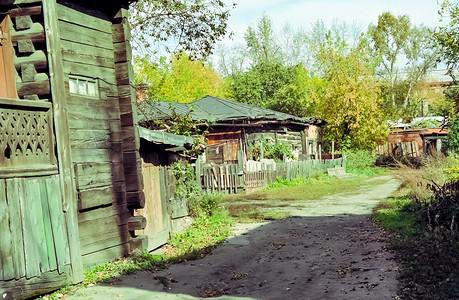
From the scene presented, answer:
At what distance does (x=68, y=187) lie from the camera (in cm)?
729

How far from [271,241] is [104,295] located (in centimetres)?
499

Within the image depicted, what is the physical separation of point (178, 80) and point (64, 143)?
105 ft

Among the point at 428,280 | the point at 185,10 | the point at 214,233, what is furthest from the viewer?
the point at 185,10

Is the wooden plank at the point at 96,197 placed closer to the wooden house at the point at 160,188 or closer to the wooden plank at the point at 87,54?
the wooden house at the point at 160,188

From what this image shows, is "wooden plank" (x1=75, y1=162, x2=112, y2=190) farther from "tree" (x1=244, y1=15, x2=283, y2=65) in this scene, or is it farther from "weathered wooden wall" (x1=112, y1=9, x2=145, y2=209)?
Result: "tree" (x1=244, y1=15, x2=283, y2=65)

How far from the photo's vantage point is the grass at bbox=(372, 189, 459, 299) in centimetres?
553

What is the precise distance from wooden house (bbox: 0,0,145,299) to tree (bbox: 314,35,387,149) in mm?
29321

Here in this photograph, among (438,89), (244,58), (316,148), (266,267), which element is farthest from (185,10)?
(438,89)

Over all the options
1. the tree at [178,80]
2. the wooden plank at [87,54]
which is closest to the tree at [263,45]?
the tree at [178,80]

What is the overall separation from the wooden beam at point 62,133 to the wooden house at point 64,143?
0.05 feet

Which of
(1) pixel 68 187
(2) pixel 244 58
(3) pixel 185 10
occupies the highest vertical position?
(2) pixel 244 58

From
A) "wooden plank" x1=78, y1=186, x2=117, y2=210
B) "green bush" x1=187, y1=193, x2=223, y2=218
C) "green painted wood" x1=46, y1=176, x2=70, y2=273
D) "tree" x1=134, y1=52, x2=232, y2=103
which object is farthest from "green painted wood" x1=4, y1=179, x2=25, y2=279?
"tree" x1=134, y1=52, x2=232, y2=103

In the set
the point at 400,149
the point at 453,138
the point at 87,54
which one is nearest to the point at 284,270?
the point at 87,54

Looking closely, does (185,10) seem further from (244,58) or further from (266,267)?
(244,58)
